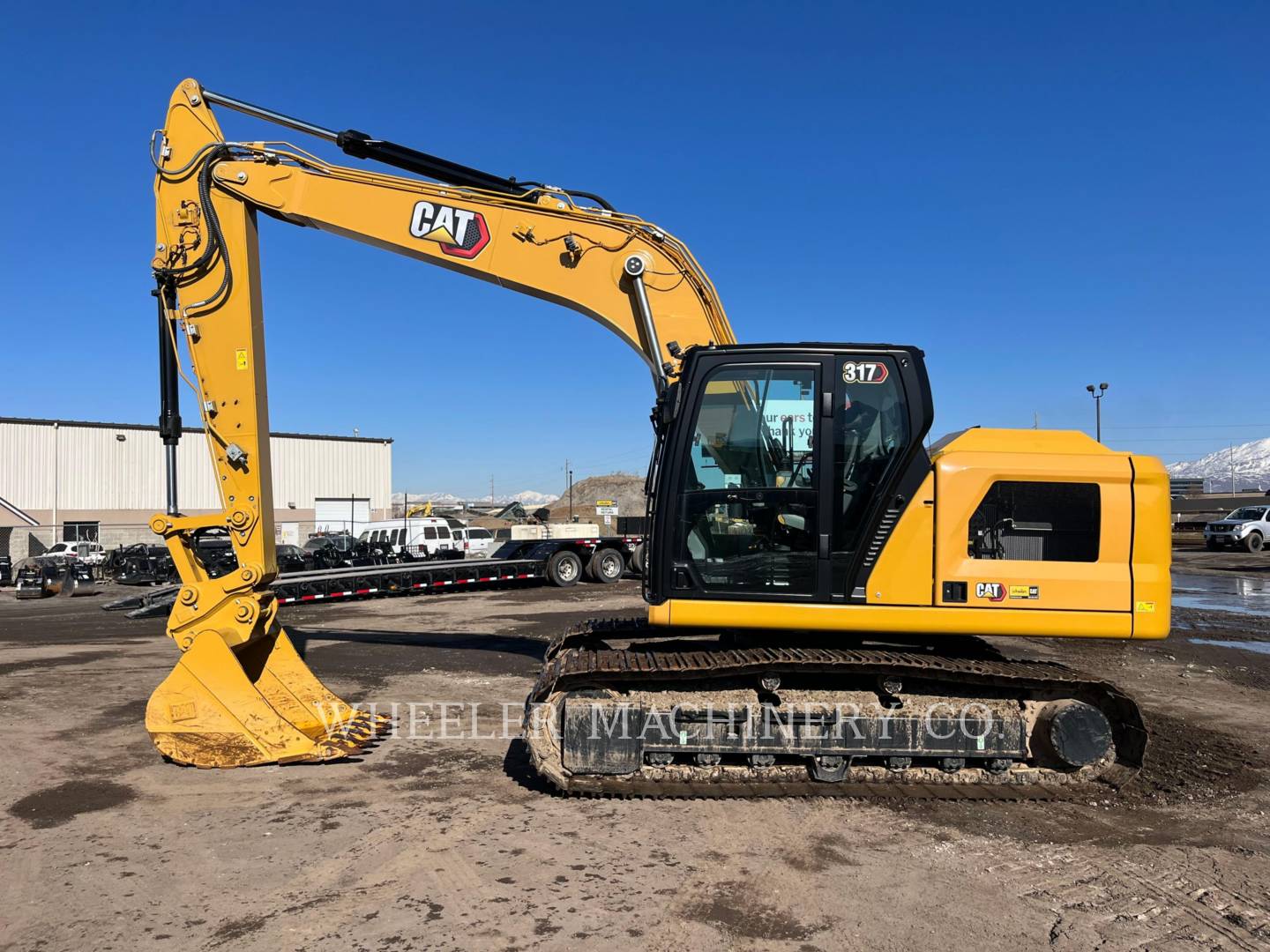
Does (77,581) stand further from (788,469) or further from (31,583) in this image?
(788,469)

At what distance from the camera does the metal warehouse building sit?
126 ft

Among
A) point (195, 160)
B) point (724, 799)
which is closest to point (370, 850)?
point (724, 799)

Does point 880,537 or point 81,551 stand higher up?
point 880,537

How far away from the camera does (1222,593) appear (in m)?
19.5

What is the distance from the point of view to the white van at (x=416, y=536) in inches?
1220

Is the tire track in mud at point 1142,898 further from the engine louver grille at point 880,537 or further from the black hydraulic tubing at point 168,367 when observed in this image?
the black hydraulic tubing at point 168,367

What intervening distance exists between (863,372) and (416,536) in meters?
27.3

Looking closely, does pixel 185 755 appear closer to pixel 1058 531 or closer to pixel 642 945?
pixel 642 945

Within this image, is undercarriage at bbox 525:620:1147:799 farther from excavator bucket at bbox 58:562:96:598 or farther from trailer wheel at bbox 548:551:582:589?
excavator bucket at bbox 58:562:96:598

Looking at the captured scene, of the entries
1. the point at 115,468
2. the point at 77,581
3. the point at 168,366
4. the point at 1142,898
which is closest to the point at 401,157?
the point at 168,366

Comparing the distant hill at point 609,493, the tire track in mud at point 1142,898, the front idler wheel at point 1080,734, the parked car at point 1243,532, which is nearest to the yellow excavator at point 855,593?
the front idler wheel at point 1080,734

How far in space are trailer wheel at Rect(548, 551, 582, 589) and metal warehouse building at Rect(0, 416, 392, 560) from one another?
15871 millimetres

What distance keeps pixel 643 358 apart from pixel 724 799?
341cm

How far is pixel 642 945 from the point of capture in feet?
13.0
